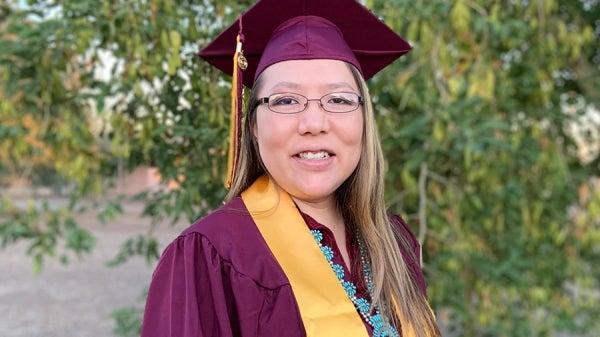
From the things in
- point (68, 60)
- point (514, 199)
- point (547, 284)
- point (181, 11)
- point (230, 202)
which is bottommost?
point (547, 284)

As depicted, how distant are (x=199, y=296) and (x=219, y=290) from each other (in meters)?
0.04

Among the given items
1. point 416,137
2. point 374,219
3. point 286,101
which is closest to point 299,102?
point 286,101

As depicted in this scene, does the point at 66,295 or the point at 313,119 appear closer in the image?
the point at 313,119

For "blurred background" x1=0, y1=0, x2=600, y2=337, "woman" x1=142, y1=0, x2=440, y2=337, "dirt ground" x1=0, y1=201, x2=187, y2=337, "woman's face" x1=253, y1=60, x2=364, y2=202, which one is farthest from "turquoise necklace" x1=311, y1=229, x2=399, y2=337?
"dirt ground" x1=0, y1=201, x2=187, y2=337

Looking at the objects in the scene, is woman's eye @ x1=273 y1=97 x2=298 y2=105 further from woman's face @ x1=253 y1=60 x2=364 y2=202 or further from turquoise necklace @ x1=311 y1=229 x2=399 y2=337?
turquoise necklace @ x1=311 y1=229 x2=399 y2=337

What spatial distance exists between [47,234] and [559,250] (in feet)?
8.86

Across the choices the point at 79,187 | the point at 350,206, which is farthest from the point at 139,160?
the point at 350,206

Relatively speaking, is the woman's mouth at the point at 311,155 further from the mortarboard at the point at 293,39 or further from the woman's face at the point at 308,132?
the mortarboard at the point at 293,39

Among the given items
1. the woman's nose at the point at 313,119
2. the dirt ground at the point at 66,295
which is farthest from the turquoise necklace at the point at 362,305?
the dirt ground at the point at 66,295

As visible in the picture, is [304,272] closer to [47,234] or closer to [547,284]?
[47,234]

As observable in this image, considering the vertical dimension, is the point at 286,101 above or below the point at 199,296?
above

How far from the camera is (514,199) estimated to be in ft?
10.3

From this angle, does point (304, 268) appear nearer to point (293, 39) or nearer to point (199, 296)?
point (199, 296)

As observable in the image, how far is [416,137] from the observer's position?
9.08 feet
